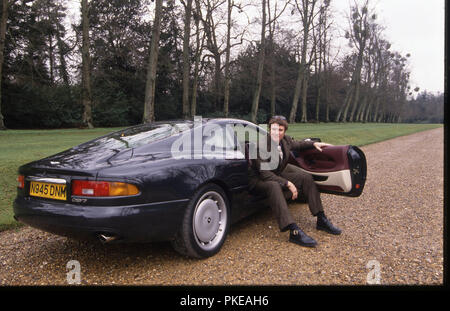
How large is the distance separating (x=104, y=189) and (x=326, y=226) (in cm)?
255

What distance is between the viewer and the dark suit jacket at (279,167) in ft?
12.1

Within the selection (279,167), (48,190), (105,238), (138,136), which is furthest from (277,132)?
(48,190)

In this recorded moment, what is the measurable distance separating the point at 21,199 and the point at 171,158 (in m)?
1.42

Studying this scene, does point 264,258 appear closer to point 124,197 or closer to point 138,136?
point 124,197

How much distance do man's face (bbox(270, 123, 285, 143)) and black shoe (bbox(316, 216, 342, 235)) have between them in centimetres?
110

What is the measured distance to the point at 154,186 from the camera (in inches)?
103

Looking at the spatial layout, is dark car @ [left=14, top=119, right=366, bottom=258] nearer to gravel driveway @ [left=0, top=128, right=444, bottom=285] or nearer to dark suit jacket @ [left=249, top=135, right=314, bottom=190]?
dark suit jacket @ [left=249, top=135, right=314, bottom=190]

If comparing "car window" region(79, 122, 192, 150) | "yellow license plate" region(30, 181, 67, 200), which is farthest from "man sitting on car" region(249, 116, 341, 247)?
"yellow license plate" region(30, 181, 67, 200)

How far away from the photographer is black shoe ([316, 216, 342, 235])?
3.67m

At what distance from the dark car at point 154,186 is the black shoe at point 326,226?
17.2 inches

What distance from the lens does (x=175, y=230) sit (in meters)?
2.78

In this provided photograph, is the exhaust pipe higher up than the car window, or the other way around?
the car window

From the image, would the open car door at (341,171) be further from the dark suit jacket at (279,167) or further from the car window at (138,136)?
the car window at (138,136)
